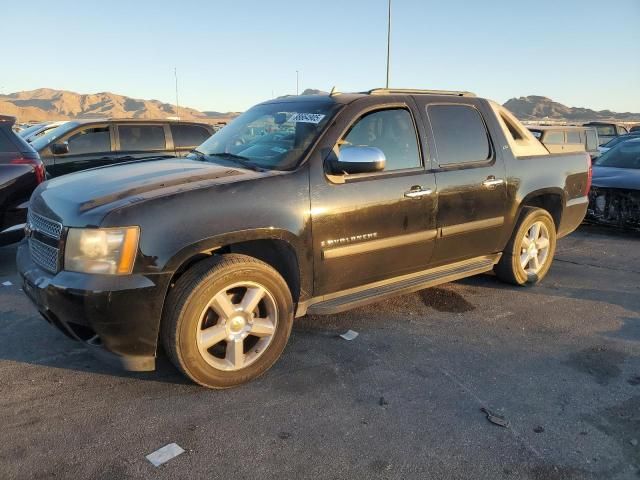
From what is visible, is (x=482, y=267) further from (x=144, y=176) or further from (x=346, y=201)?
(x=144, y=176)

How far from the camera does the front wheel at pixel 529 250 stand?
5.04 m

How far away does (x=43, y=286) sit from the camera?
297 centimetres

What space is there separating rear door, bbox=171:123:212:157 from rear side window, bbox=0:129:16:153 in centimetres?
359

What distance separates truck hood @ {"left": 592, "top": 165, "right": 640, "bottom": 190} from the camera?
24.5 feet

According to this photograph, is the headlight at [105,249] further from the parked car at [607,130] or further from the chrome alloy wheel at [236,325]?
the parked car at [607,130]

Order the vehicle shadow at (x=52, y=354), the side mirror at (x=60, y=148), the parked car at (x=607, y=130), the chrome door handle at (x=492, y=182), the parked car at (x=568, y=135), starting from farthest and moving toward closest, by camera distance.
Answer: the parked car at (x=607, y=130) → the parked car at (x=568, y=135) → the side mirror at (x=60, y=148) → the chrome door handle at (x=492, y=182) → the vehicle shadow at (x=52, y=354)

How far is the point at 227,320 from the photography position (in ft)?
10.4

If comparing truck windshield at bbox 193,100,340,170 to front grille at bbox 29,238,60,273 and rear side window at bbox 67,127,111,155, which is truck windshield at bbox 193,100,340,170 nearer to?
front grille at bbox 29,238,60,273

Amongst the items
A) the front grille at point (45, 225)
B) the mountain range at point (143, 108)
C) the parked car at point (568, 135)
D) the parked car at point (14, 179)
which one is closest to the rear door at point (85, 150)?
the parked car at point (14, 179)

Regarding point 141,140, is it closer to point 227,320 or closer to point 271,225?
point 271,225

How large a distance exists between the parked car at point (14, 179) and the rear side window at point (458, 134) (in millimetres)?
4371

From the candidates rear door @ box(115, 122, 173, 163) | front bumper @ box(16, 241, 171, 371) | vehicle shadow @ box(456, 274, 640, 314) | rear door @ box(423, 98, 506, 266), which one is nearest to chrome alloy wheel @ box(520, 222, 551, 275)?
vehicle shadow @ box(456, 274, 640, 314)

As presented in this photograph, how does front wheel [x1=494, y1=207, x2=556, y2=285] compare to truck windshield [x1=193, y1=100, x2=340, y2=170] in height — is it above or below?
below

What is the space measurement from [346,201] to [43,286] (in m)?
1.95
